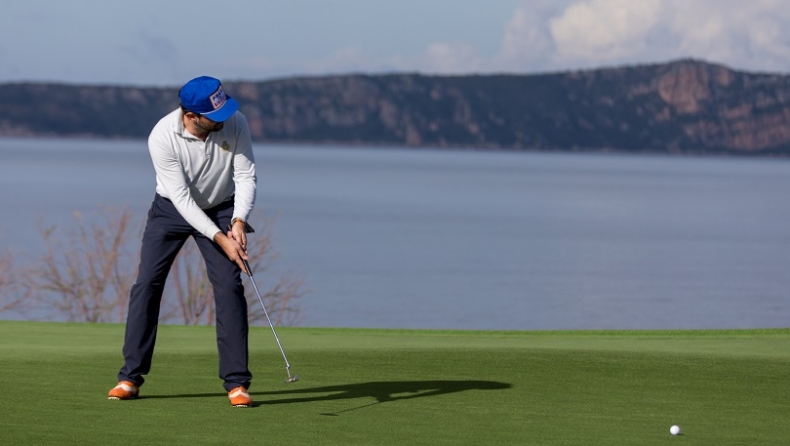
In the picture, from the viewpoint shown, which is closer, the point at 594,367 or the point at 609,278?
A: the point at 594,367

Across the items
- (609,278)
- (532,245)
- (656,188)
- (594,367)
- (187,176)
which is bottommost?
(594,367)

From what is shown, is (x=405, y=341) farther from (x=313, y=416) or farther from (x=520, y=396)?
(x=313, y=416)

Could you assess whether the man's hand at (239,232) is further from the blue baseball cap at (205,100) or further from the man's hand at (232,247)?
the blue baseball cap at (205,100)

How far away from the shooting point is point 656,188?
14038cm

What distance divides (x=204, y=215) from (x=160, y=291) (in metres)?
0.66

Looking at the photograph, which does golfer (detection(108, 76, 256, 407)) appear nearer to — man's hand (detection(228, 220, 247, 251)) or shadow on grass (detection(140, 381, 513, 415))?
man's hand (detection(228, 220, 247, 251))

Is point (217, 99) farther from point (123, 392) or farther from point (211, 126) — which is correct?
point (123, 392)

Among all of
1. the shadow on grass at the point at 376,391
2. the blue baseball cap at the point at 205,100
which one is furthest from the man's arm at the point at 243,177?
the shadow on grass at the point at 376,391

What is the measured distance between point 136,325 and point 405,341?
419 centimetres

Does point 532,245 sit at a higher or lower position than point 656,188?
lower

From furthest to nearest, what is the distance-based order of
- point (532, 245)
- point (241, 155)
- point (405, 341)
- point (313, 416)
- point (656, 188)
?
point (656, 188), point (532, 245), point (405, 341), point (241, 155), point (313, 416)

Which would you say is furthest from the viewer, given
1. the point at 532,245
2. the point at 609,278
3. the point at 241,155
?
the point at 532,245

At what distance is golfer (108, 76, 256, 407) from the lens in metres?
7.15

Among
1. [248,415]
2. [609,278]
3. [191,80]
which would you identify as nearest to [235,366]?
[248,415]
